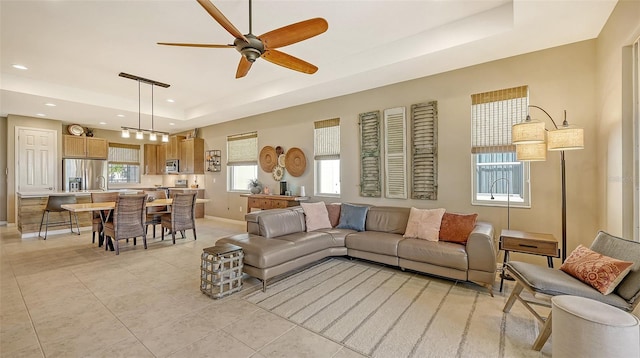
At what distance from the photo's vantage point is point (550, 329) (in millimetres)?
1996

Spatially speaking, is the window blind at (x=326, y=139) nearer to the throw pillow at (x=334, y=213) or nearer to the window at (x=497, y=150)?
the throw pillow at (x=334, y=213)

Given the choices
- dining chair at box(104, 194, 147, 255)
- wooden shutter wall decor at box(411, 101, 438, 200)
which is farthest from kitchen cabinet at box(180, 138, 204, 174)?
wooden shutter wall decor at box(411, 101, 438, 200)

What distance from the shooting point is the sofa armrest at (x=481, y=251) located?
9.89ft

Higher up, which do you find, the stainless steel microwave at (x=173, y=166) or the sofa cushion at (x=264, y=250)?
the stainless steel microwave at (x=173, y=166)

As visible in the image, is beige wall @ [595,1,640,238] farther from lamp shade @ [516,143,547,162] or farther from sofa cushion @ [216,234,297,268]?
sofa cushion @ [216,234,297,268]

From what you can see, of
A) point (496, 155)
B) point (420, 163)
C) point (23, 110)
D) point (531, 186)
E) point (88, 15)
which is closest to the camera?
point (88, 15)

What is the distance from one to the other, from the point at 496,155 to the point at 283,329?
3628 millimetres

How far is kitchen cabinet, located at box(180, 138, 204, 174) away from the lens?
842cm

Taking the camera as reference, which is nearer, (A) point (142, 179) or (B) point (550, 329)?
(B) point (550, 329)

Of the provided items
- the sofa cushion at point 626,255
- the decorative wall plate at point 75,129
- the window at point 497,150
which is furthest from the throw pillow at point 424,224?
the decorative wall plate at point 75,129

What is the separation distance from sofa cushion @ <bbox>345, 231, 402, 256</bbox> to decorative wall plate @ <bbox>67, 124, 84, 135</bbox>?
872 centimetres

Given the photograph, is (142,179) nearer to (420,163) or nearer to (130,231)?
(130,231)

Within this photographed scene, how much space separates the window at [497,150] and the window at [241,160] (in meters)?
5.09

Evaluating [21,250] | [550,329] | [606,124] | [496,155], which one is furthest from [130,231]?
[606,124]
